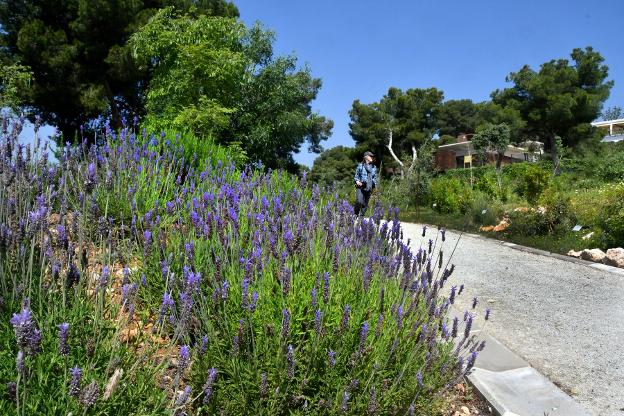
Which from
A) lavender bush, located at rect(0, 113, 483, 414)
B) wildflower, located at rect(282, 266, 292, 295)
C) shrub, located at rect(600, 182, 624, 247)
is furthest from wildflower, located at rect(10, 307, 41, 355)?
shrub, located at rect(600, 182, 624, 247)

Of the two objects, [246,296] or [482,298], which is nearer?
[246,296]

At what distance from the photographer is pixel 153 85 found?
14.1 metres

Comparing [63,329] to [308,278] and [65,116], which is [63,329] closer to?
[308,278]

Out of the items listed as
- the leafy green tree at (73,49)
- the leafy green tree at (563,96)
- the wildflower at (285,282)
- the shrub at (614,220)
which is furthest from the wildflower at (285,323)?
the leafy green tree at (563,96)

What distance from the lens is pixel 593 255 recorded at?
7906 millimetres

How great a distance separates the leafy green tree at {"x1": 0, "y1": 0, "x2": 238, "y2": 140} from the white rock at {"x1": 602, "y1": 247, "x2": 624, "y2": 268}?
16.3 meters

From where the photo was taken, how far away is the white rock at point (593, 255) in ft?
25.6

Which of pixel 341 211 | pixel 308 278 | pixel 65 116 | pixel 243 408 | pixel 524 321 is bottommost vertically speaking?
pixel 524 321

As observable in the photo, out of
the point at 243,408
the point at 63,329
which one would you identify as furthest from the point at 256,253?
the point at 63,329

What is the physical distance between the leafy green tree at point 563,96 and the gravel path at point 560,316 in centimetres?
3189

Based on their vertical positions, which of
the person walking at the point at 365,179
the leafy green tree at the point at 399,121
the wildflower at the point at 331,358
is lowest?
the wildflower at the point at 331,358

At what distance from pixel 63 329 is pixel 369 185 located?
759cm

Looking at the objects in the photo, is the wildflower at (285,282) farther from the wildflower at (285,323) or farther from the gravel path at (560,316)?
the gravel path at (560,316)

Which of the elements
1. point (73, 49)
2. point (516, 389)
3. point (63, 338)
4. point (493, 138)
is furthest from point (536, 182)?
point (493, 138)
